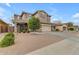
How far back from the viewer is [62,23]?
377cm

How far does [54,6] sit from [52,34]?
514 millimetres

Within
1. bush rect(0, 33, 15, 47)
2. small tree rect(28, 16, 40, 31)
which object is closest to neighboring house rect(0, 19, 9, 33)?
bush rect(0, 33, 15, 47)

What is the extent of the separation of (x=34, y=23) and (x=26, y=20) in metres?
0.16

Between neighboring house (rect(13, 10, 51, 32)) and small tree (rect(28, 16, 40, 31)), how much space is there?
0.05 meters

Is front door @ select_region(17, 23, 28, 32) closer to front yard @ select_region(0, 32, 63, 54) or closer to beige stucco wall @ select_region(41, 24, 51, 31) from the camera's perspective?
front yard @ select_region(0, 32, 63, 54)

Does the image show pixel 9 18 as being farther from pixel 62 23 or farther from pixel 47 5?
pixel 62 23

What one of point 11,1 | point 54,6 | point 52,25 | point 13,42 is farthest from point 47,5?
point 13,42

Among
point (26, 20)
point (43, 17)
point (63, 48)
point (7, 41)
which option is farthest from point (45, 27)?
point (7, 41)

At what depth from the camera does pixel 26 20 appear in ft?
12.3

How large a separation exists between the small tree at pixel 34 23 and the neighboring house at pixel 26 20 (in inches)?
2.2

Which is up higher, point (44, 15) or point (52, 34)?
point (44, 15)

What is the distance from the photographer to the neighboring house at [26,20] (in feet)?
12.2

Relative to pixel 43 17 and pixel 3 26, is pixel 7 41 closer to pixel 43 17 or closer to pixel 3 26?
pixel 3 26

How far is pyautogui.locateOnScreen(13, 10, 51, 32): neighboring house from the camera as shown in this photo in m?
3.71
